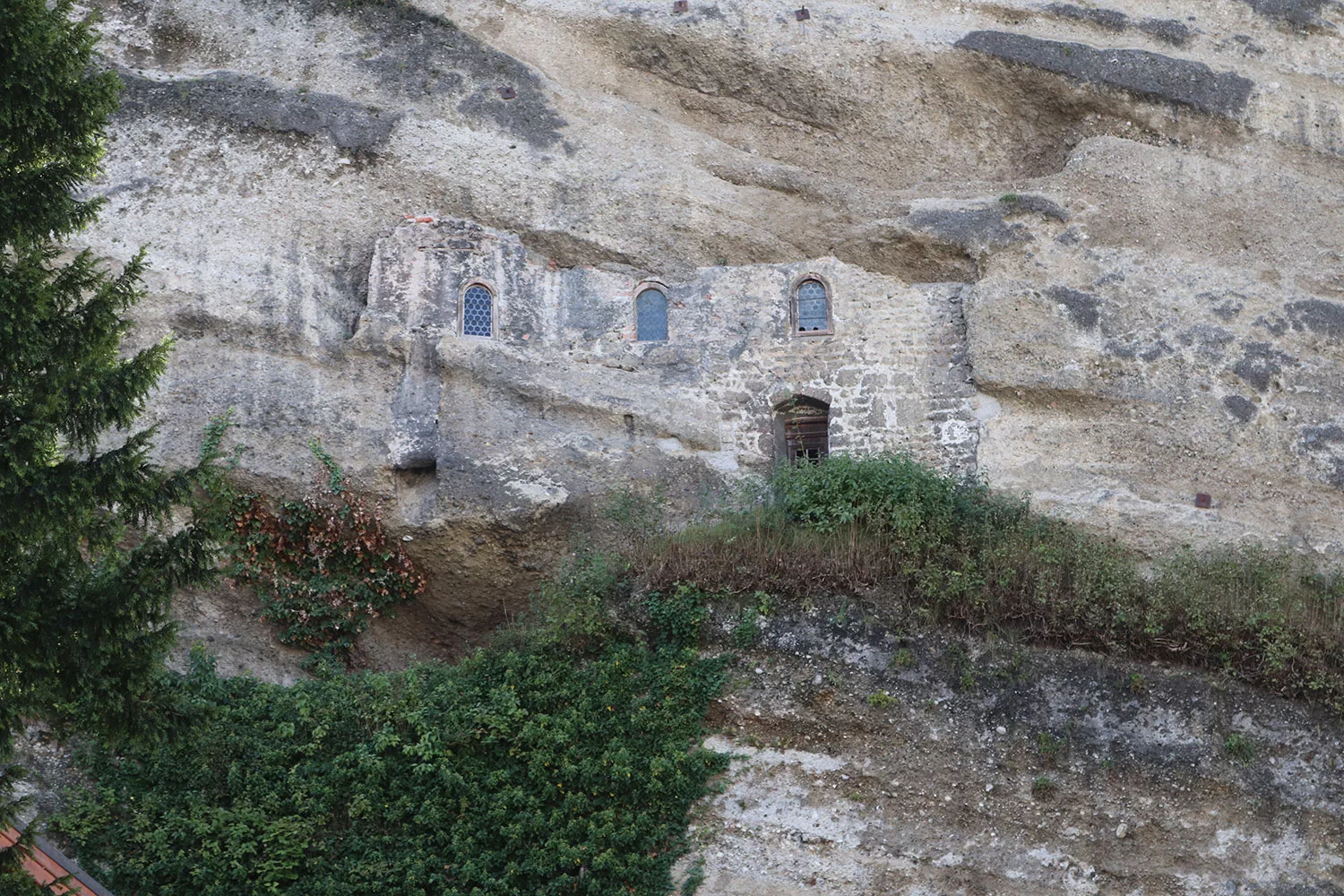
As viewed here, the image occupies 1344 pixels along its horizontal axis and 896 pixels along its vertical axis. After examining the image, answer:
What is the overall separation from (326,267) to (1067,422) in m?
8.20

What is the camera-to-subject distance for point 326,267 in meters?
18.5

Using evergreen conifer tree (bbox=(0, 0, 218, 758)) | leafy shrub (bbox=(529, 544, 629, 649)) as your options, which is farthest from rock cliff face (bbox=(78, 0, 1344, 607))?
evergreen conifer tree (bbox=(0, 0, 218, 758))

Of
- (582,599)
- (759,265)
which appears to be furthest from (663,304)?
(582,599)

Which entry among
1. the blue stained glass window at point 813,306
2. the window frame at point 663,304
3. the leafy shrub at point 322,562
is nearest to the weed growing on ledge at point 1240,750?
the blue stained glass window at point 813,306

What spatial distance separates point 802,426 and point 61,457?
939 centimetres

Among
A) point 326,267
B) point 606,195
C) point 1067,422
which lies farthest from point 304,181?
point 1067,422

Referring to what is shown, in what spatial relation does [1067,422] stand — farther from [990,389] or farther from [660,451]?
[660,451]

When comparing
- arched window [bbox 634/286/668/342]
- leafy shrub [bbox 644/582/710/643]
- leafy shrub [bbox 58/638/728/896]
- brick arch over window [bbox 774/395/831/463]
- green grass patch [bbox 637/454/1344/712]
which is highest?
arched window [bbox 634/286/668/342]

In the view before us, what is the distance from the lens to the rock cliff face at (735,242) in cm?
1739

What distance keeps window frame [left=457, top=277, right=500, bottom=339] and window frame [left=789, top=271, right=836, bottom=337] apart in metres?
3.27

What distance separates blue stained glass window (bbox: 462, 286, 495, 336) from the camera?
1853 centimetres

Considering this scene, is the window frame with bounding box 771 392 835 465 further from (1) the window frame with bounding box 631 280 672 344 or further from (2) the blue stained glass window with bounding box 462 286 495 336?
(2) the blue stained glass window with bounding box 462 286 495 336

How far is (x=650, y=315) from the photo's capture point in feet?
62.1

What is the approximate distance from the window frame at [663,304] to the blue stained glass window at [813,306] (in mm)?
1472
